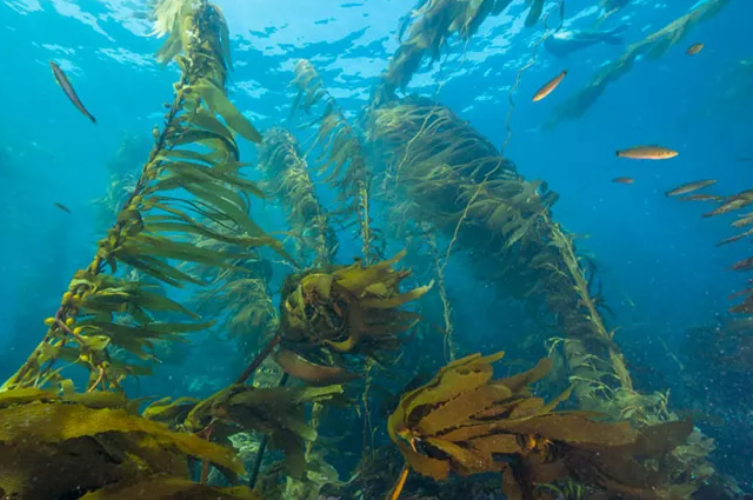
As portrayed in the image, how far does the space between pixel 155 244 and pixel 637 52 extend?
708 inches

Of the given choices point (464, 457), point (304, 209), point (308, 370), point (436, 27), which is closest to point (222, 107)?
point (308, 370)

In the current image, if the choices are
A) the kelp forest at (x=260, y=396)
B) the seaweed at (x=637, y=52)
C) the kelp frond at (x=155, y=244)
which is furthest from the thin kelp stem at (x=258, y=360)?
the seaweed at (x=637, y=52)

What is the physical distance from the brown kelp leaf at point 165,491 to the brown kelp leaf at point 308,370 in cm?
70

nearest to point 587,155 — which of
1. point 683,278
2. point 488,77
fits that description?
point 683,278

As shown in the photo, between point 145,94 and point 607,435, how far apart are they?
94.1ft

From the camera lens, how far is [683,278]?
37625 millimetres

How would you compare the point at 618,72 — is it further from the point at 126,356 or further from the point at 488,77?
the point at 126,356

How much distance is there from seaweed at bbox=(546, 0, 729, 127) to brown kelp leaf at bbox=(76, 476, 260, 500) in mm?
15524

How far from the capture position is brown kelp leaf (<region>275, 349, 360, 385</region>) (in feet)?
5.90

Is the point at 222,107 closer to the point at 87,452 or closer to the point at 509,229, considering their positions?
the point at 87,452

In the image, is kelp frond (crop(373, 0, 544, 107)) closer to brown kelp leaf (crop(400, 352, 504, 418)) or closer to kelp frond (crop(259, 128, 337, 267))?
kelp frond (crop(259, 128, 337, 267))

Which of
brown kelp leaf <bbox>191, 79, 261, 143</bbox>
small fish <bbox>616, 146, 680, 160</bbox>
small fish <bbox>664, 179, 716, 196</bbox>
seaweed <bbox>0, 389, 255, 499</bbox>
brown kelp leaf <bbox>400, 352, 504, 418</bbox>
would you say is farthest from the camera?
small fish <bbox>664, 179, 716, 196</bbox>

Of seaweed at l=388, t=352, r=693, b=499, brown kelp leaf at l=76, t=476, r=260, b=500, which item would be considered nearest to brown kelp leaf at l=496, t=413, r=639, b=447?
seaweed at l=388, t=352, r=693, b=499

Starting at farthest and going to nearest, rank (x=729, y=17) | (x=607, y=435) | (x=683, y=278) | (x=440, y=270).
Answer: (x=683, y=278)
(x=729, y=17)
(x=440, y=270)
(x=607, y=435)
